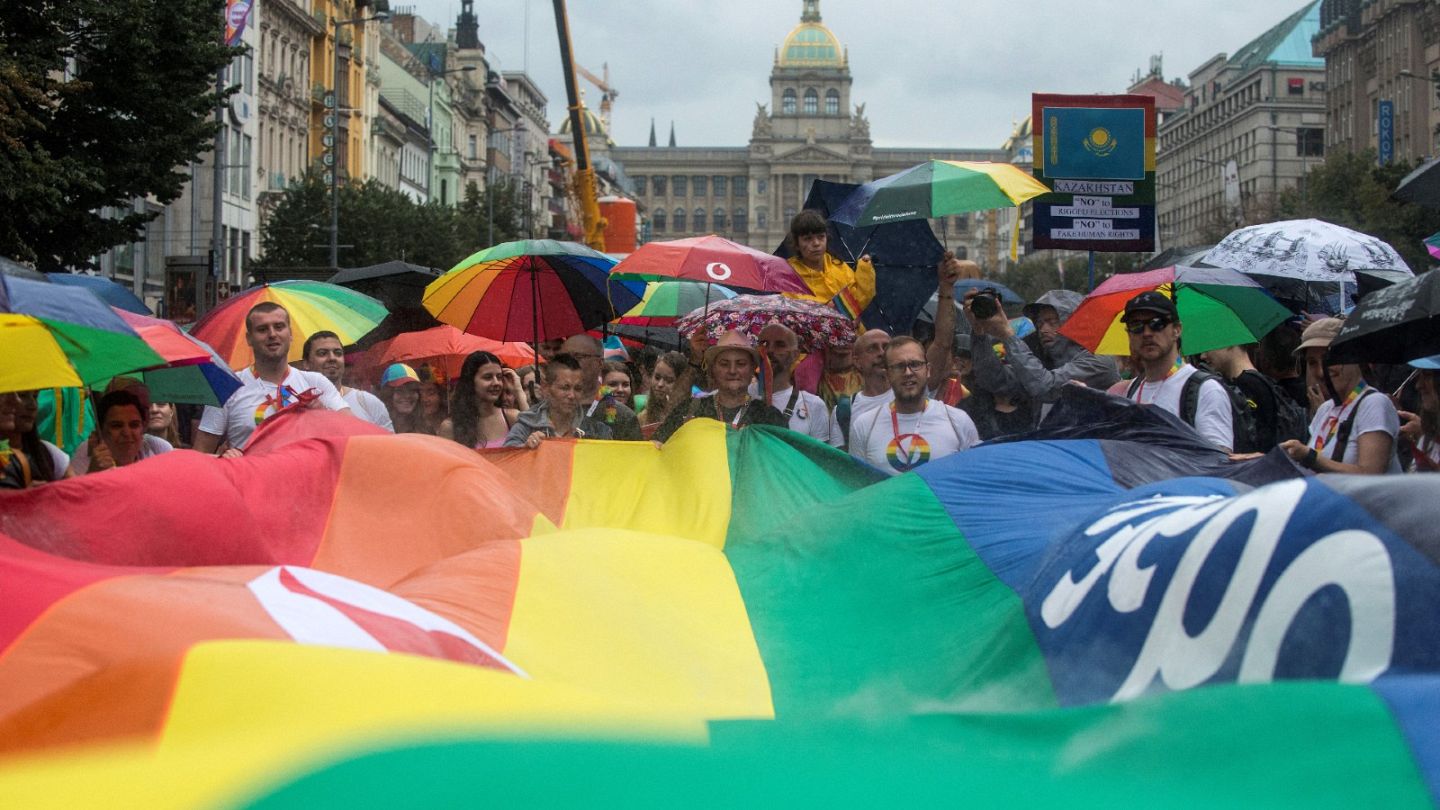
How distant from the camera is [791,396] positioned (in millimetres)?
8164

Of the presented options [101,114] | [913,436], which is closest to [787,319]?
[913,436]

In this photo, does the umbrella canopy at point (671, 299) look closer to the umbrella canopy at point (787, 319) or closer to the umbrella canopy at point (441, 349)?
the umbrella canopy at point (441, 349)

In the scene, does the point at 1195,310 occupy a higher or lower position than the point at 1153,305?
higher

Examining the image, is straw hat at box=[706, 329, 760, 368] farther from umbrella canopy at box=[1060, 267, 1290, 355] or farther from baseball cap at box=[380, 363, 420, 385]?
baseball cap at box=[380, 363, 420, 385]

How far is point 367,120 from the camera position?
206ft

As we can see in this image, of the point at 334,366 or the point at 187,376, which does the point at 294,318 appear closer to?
the point at 334,366

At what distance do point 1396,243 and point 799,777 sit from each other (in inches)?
1616

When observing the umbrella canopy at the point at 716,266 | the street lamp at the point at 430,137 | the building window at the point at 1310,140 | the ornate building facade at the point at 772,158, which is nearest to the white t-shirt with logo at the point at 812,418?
the umbrella canopy at the point at 716,266

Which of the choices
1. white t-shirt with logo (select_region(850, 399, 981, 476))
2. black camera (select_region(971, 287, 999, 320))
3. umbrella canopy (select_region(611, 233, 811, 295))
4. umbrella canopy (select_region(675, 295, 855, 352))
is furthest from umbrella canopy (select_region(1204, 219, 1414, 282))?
white t-shirt with logo (select_region(850, 399, 981, 476))

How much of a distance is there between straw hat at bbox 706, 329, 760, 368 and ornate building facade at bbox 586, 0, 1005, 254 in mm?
158902

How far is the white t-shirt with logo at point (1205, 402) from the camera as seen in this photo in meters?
6.67

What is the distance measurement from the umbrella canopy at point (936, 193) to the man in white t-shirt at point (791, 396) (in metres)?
1.06

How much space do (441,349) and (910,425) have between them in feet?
20.4

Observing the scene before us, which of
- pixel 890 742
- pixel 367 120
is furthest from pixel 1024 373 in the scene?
pixel 367 120
